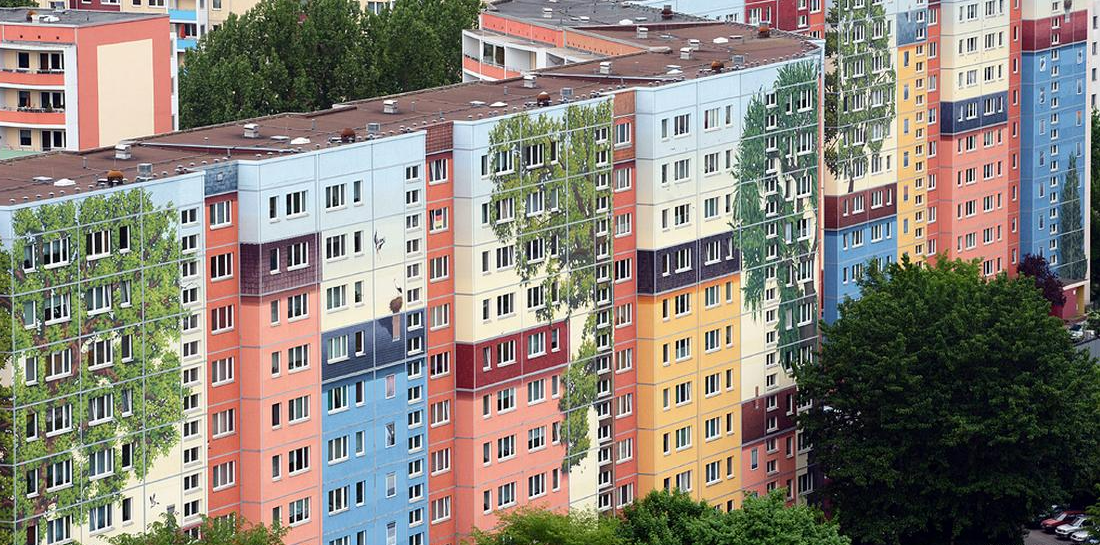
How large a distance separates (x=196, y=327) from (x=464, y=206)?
1592cm

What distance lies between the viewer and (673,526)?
150 m

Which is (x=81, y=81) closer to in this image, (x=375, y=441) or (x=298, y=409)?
(x=375, y=441)

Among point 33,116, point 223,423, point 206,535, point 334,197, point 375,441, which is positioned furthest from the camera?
point 33,116

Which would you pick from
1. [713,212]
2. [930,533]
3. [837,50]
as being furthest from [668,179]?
[837,50]

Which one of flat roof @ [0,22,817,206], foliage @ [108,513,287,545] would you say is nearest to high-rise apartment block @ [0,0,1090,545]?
flat roof @ [0,22,817,206]

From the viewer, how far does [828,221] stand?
187875mm

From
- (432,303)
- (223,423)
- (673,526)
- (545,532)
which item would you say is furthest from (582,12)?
(223,423)

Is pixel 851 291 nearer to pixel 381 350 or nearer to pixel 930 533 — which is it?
pixel 930 533

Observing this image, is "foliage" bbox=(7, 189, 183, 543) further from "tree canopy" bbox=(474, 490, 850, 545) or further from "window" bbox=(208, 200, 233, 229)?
"tree canopy" bbox=(474, 490, 850, 545)

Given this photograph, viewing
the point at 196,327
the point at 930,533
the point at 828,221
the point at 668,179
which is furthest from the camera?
the point at 828,221

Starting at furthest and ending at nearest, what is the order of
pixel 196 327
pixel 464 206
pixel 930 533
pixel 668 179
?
pixel 930 533
pixel 668 179
pixel 464 206
pixel 196 327

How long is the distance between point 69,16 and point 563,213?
2082 inches

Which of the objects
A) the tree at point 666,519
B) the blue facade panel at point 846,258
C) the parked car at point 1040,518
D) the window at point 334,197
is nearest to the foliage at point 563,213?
the tree at point 666,519

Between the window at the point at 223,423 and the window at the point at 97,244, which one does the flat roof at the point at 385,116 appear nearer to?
the window at the point at 97,244
